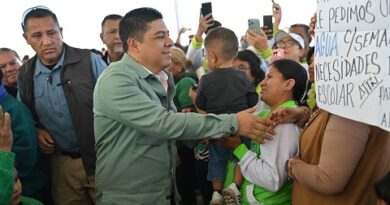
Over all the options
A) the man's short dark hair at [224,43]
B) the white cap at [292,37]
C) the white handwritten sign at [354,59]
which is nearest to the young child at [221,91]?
the man's short dark hair at [224,43]

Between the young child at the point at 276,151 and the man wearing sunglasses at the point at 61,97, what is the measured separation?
0.92 m

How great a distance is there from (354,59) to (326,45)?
17 cm

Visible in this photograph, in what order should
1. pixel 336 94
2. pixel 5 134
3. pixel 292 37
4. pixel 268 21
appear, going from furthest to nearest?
pixel 268 21 → pixel 292 37 → pixel 5 134 → pixel 336 94

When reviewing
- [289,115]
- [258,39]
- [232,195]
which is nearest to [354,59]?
[289,115]

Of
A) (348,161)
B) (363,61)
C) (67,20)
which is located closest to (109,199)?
(348,161)

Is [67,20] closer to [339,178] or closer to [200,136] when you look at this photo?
[200,136]

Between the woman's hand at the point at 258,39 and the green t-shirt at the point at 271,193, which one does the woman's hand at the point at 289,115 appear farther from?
the woman's hand at the point at 258,39

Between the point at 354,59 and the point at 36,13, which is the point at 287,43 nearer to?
the point at 36,13

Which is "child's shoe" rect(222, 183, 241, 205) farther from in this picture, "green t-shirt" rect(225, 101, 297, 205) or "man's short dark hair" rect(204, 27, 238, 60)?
"man's short dark hair" rect(204, 27, 238, 60)

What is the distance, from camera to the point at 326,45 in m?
1.29

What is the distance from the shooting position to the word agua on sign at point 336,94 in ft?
3.82

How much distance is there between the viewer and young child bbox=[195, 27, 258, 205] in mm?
2587

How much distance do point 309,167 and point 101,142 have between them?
0.96 meters

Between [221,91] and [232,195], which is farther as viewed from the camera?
[221,91]
